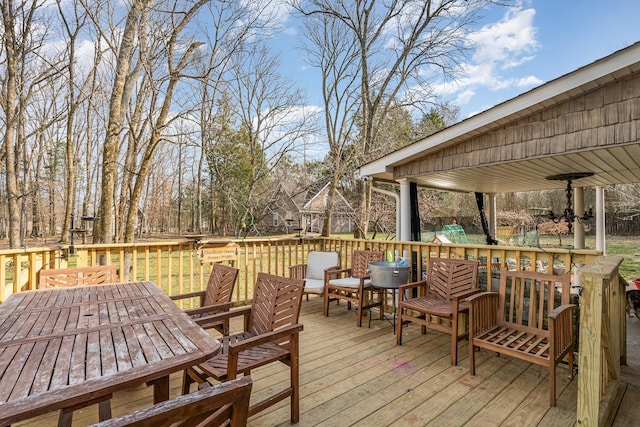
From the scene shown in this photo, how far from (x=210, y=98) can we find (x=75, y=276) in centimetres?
662

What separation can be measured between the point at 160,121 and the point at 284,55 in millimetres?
6077

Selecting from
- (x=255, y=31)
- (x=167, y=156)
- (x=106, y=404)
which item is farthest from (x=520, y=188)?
(x=167, y=156)

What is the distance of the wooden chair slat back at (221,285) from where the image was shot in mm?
2898

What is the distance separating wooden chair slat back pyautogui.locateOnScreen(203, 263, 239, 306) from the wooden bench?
2067 millimetres

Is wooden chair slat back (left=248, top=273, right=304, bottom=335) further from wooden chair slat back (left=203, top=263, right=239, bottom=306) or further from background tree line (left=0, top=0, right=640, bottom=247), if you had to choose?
background tree line (left=0, top=0, right=640, bottom=247)

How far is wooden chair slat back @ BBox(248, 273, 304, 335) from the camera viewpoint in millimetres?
2379

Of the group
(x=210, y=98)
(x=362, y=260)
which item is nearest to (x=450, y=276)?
(x=362, y=260)

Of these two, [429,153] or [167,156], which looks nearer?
[429,153]

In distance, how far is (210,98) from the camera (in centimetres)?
872

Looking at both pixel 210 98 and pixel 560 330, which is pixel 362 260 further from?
pixel 210 98

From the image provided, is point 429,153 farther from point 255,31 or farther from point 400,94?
point 400,94

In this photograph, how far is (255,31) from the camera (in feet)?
24.2

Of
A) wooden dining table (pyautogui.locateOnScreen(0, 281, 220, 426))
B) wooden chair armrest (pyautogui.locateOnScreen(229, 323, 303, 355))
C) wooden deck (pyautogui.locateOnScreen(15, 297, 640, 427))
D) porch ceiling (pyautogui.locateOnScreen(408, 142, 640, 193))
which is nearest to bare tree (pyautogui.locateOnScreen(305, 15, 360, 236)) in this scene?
porch ceiling (pyautogui.locateOnScreen(408, 142, 640, 193))

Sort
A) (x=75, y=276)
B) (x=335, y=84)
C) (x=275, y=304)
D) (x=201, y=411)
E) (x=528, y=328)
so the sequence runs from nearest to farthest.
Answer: (x=201, y=411), (x=275, y=304), (x=528, y=328), (x=75, y=276), (x=335, y=84)
